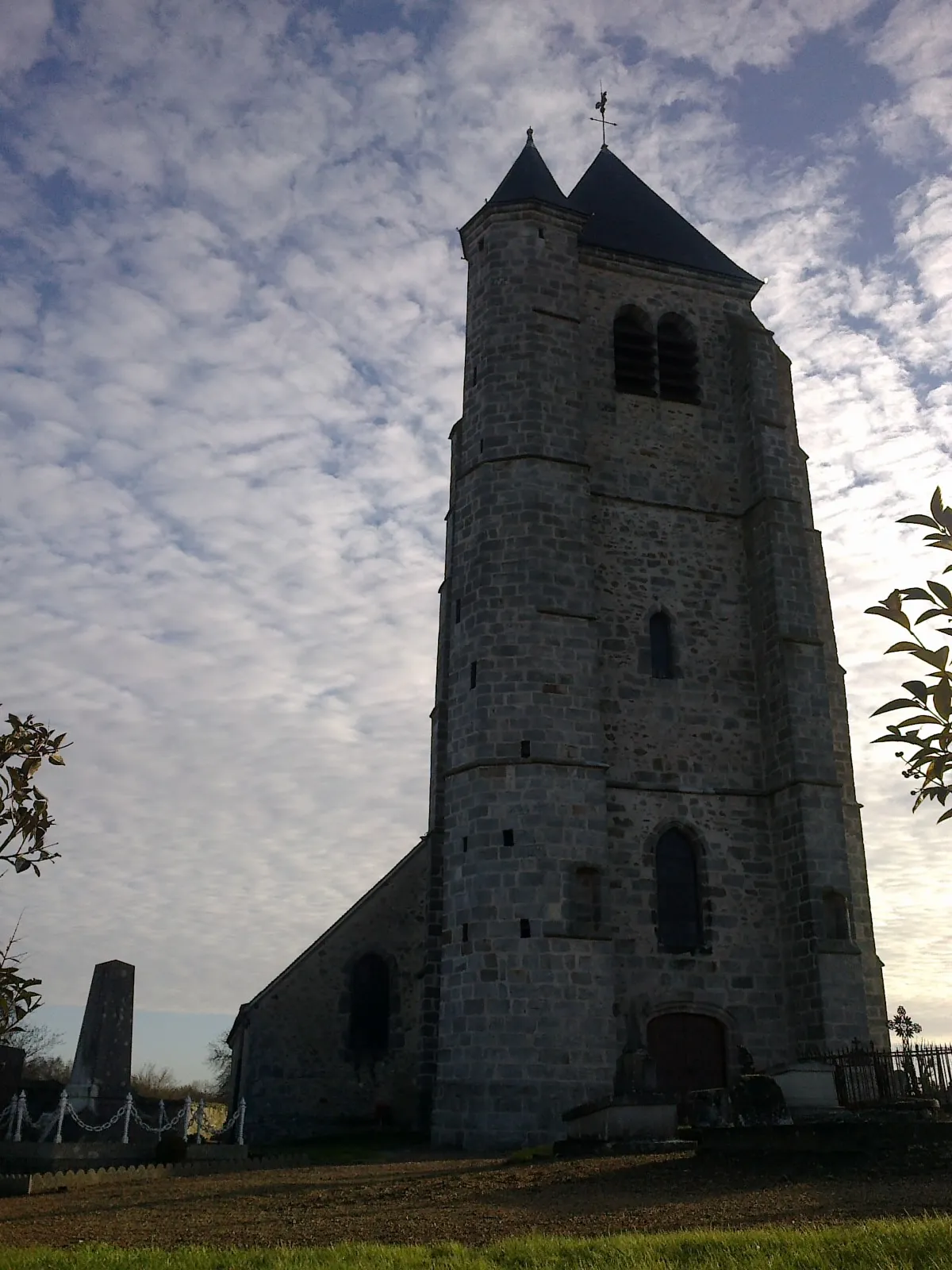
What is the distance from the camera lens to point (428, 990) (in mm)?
18016

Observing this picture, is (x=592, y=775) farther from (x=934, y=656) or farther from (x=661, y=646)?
(x=934, y=656)

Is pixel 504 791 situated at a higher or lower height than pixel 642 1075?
higher

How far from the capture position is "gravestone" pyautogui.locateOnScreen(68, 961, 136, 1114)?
15.0 meters

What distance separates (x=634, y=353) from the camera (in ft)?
72.0

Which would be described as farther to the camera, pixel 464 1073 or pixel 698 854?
pixel 698 854

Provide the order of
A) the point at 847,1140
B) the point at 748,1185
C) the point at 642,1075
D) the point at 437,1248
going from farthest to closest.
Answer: the point at 642,1075, the point at 847,1140, the point at 748,1185, the point at 437,1248

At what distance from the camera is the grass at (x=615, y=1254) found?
5.86m

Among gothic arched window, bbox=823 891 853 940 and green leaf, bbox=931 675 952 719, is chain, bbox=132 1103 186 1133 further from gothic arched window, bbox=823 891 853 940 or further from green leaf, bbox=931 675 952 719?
green leaf, bbox=931 675 952 719

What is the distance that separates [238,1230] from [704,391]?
17508 mm

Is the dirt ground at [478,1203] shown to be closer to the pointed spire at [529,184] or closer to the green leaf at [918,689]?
the green leaf at [918,689]

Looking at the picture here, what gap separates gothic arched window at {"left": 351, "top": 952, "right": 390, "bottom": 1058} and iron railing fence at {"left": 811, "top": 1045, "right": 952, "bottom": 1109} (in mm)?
6975

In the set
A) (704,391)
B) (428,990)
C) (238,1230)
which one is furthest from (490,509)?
(238,1230)

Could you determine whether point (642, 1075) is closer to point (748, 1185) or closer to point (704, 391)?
point (748, 1185)

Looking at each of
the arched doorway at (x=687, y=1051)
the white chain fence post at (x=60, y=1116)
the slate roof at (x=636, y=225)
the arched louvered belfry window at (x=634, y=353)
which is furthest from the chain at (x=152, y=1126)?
the slate roof at (x=636, y=225)
